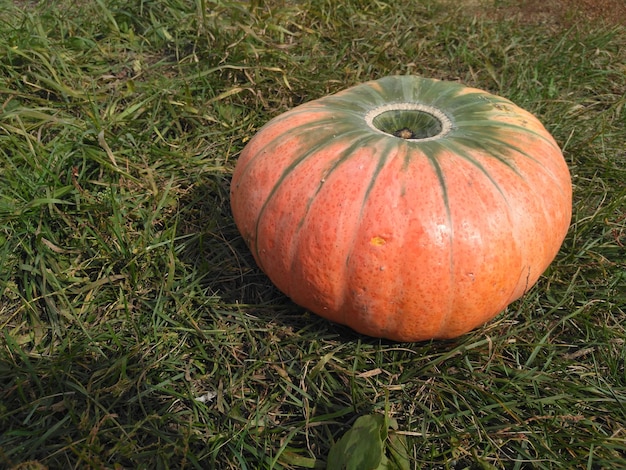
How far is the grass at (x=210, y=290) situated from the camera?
1.76 metres

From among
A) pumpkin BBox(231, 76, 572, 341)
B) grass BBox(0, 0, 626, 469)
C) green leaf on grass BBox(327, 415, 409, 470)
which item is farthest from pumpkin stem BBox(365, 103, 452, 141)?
green leaf on grass BBox(327, 415, 409, 470)

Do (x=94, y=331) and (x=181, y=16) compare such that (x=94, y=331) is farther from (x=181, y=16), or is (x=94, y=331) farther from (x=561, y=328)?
(x=181, y=16)

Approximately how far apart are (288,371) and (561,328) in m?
1.13

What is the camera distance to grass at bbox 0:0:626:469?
176cm

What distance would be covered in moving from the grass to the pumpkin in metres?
0.25

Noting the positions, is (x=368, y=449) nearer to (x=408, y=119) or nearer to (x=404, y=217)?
(x=404, y=217)

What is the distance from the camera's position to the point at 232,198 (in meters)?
2.15

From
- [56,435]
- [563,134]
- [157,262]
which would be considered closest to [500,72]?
[563,134]

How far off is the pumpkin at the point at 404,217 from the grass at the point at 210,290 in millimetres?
255

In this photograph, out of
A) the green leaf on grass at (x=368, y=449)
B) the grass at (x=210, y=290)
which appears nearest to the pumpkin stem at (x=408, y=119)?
the grass at (x=210, y=290)

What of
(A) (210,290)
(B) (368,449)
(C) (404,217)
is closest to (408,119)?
(C) (404,217)

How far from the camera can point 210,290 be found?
7.52 feet

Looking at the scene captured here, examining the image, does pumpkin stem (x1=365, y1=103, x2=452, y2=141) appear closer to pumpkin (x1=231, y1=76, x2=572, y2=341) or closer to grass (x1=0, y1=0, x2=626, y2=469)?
pumpkin (x1=231, y1=76, x2=572, y2=341)

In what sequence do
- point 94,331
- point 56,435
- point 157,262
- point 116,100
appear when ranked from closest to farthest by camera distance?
1. point 56,435
2. point 94,331
3. point 157,262
4. point 116,100
